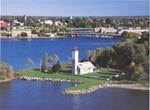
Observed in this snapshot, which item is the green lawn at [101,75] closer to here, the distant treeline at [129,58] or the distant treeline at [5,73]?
the distant treeline at [129,58]

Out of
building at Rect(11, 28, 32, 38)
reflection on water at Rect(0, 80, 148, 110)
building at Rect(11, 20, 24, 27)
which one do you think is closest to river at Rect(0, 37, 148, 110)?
reflection on water at Rect(0, 80, 148, 110)

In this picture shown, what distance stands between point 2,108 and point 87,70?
2260 mm

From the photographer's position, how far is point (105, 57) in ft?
22.8

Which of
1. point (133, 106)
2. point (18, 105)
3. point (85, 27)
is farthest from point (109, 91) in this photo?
point (85, 27)

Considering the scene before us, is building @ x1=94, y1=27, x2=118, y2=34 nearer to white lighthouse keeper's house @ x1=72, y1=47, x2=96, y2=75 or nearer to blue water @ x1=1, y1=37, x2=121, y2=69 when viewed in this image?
blue water @ x1=1, y1=37, x2=121, y2=69

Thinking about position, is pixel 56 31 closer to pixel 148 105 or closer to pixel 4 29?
pixel 4 29

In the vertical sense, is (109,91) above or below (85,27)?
below

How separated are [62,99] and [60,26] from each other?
14.7 metres

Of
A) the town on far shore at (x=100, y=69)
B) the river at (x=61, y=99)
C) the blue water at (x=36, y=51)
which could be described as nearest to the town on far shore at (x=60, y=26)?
the blue water at (x=36, y=51)

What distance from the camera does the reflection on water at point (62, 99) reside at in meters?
4.54

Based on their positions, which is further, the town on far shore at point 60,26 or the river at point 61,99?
the town on far shore at point 60,26

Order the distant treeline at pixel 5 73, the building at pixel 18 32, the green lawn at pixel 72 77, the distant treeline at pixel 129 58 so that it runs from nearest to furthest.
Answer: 1. the distant treeline at pixel 129 58
2. the green lawn at pixel 72 77
3. the distant treeline at pixel 5 73
4. the building at pixel 18 32

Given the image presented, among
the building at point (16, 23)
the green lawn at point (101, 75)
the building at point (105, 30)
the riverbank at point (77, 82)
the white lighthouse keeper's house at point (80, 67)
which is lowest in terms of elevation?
the riverbank at point (77, 82)

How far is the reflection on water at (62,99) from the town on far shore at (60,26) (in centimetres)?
987
